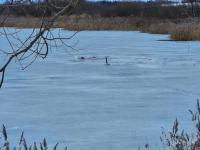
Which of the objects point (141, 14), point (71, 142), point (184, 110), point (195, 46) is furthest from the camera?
point (141, 14)

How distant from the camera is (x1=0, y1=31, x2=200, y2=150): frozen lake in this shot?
14.9 ft

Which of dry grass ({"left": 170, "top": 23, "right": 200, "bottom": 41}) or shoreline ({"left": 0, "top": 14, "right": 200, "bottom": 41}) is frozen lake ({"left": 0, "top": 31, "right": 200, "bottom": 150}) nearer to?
shoreline ({"left": 0, "top": 14, "right": 200, "bottom": 41})

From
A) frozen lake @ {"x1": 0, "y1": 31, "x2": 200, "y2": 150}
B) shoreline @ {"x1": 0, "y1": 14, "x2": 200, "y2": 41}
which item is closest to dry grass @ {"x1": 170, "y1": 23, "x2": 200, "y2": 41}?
shoreline @ {"x1": 0, "y1": 14, "x2": 200, "y2": 41}

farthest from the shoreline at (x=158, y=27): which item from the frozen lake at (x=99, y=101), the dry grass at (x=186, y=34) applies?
the frozen lake at (x=99, y=101)

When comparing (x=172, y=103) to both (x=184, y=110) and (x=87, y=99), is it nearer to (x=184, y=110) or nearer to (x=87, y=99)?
(x=184, y=110)

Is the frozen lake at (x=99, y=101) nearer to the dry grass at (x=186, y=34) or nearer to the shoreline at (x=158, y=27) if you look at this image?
the shoreline at (x=158, y=27)

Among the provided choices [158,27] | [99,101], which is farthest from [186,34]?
[99,101]

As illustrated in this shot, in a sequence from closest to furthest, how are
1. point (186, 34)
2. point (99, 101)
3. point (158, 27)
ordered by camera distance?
1. point (99, 101)
2. point (186, 34)
3. point (158, 27)

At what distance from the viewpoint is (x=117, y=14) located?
41.0 m

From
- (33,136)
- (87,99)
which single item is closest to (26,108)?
(87,99)

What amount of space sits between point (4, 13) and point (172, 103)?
4.35 meters

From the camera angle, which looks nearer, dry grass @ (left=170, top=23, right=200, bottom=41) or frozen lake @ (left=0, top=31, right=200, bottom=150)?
frozen lake @ (left=0, top=31, right=200, bottom=150)

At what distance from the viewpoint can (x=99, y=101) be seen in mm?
6438

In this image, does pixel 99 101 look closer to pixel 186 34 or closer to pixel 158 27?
pixel 186 34
